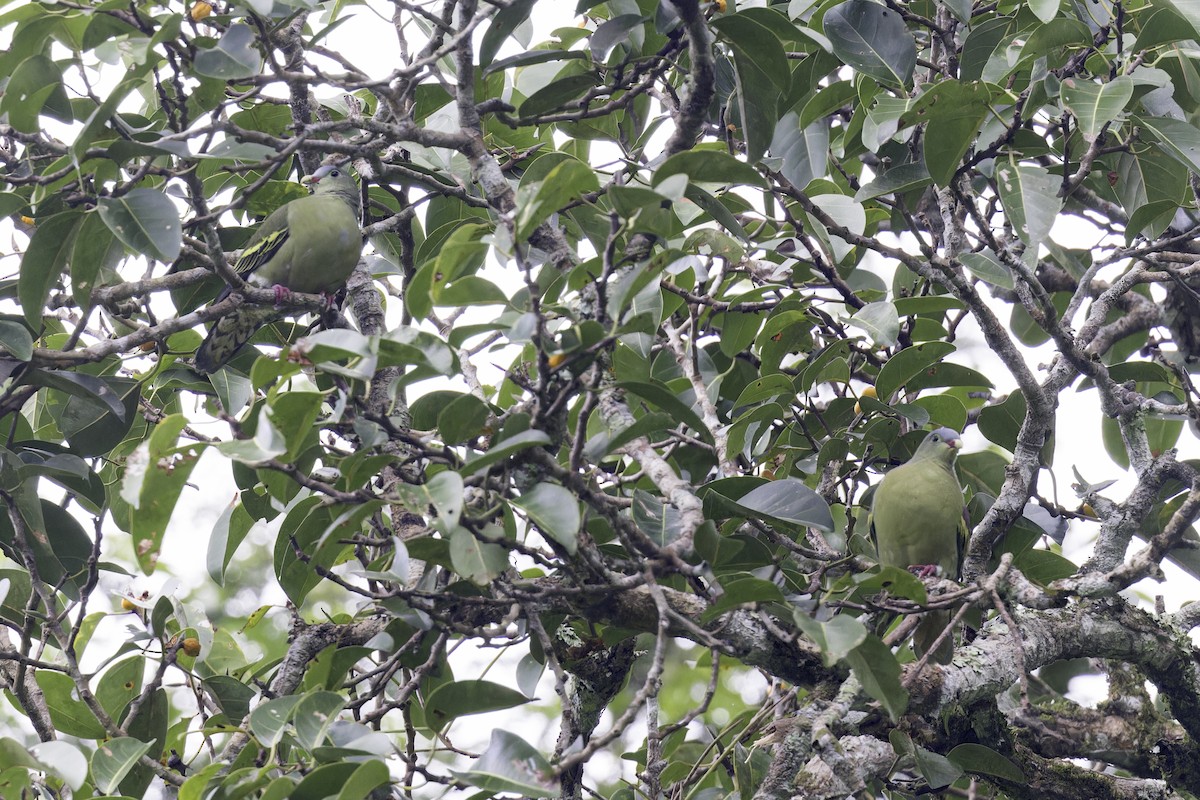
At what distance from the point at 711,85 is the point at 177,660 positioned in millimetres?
1895

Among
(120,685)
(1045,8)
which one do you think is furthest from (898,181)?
(120,685)

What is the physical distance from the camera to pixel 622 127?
3375mm

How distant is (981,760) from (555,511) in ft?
4.64

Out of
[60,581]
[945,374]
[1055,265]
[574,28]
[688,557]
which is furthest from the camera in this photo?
[1055,265]

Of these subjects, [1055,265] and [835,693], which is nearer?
[835,693]

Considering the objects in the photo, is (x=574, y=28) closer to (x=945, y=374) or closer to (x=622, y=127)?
(x=622, y=127)

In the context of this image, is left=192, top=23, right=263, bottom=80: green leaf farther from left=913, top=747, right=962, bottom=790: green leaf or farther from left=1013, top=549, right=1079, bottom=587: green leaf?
left=1013, top=549, right=1079, bottom=587: green leaf

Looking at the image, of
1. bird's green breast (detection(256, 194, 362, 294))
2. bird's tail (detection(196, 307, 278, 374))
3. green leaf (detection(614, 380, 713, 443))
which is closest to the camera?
green leaf (detection(614, 380, 713, 443))

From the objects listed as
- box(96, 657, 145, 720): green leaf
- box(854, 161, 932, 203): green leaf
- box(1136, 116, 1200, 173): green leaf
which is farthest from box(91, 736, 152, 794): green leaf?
box(1136, 116, 1200, 173): green leaf

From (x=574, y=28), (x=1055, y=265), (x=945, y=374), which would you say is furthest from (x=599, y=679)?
(x=1055, y=265)

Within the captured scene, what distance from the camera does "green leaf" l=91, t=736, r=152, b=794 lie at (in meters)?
1.99

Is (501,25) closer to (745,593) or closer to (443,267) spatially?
(443,267)

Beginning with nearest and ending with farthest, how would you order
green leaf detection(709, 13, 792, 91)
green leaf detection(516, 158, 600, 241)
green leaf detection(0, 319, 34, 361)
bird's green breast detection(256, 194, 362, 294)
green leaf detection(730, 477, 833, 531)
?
green leaf detection(516, 158, 600, 241)
green leaf detection(730, 477, 833, 531)
green leaf detection(709, 13, 792, 91)
green leaf detection(0, 319, 34, 361)
bird's green breast detection(256, 194, 362, 294)

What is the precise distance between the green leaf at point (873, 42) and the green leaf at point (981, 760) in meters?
1.63
